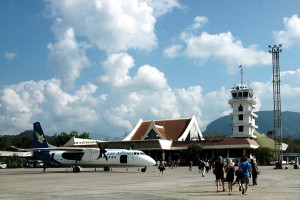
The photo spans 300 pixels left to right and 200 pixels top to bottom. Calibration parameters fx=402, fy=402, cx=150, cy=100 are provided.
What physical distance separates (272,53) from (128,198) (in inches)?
2251

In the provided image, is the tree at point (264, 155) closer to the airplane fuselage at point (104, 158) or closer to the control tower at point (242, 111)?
the control tower at point (242, 111)

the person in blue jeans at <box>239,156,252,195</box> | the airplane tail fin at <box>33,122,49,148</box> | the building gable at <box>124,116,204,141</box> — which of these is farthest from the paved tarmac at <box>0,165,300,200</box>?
the building gable at <box>124,116,204,141</box>

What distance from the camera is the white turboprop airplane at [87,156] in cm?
4681

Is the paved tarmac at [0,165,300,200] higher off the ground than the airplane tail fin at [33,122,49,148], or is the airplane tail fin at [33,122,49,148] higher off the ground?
the airplane tail fin at [33,122,49,148]

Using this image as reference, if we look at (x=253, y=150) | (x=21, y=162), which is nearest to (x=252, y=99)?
(x=253, y=150)

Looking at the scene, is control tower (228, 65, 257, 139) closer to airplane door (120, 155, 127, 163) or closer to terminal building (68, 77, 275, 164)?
terminal building (68, 77, 275, 164)

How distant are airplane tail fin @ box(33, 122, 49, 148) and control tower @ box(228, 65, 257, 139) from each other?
53904mm

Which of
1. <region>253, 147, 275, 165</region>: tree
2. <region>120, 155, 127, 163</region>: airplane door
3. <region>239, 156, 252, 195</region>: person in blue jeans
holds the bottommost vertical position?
<region>253, 147, 275, 165</region>: tree

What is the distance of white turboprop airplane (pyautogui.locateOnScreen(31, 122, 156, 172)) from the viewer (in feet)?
154

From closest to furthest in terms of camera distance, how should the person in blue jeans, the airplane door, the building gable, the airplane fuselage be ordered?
the person in blue jeans
the airplane fuselage
the airplane door
the building gable

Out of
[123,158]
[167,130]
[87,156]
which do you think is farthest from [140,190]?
[167,130]

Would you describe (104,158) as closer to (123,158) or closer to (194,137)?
(123,158)

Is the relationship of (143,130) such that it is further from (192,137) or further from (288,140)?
(288,140)

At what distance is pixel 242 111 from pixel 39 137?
2180 inches
